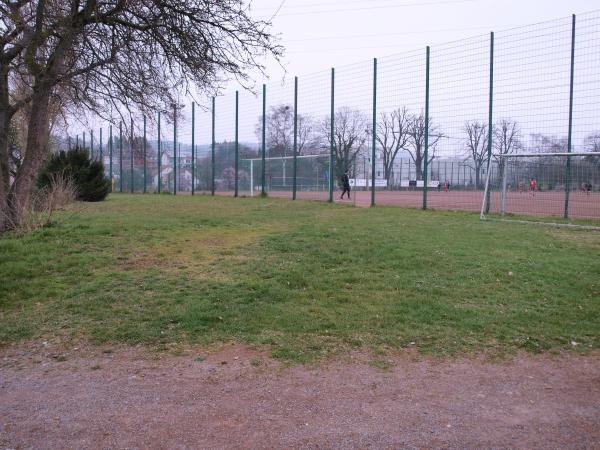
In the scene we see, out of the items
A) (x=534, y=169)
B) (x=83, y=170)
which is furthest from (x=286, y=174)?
(x=534, y=169)

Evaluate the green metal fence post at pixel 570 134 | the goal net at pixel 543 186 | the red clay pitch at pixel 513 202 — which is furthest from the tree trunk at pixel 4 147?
the green metal fence post at pixel 570 134

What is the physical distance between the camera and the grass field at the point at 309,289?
5316mm

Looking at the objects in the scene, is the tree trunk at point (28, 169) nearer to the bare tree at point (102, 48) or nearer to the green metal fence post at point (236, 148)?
the bare tree at point (102, 48)

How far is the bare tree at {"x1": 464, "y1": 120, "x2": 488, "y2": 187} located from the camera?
15.7 m

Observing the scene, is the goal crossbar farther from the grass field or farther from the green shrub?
the green shrub

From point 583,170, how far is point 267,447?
39.6ft

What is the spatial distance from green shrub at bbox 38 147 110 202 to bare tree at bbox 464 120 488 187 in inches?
528

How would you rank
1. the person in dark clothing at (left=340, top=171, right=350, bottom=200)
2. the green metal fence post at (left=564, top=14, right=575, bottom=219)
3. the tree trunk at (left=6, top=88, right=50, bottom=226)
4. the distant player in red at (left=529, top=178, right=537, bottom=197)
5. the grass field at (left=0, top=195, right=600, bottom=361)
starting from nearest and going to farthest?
the grass field at (left=0, top=195, right=600, bottom=361), the tree trunk at (left=6, top=88, right=50, bottom=226), the green metal fence post at (left=564, top=14, right=575, bottom=219), the distant player in red at (left=529, top=178, right=537, bottom=197), the person in dark clothing at (left=340, top=171, right=350, bottom=200)

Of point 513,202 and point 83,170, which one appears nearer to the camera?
point 513,202

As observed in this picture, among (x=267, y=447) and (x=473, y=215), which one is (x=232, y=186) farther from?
(x=267, y=447)

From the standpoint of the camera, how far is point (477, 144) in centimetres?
1598

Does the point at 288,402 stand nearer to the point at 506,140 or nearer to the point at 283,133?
the point at 506,140

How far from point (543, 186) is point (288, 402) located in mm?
11653

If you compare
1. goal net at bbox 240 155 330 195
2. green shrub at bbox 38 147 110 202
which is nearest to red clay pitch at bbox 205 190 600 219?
goal net at bbox 240 155 330 195
